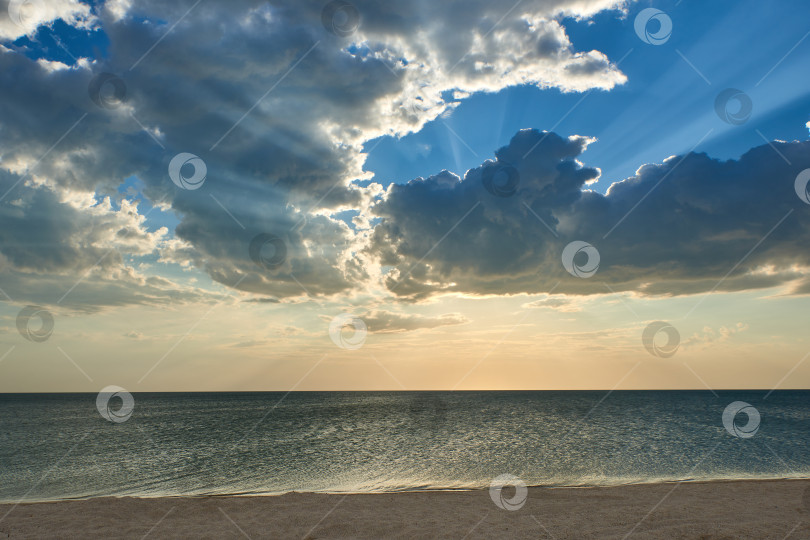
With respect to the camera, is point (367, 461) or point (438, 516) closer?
point (438, 516)

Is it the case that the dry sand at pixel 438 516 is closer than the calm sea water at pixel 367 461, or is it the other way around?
the dry sand at pixel 438 516

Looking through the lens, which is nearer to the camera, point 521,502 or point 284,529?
point 284,529

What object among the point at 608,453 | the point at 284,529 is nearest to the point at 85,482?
the point at 284,529

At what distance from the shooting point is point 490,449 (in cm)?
3347

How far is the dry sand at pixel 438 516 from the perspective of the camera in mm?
12688

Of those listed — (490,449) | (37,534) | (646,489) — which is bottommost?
(37,534)

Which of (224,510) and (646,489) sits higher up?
(646,489)

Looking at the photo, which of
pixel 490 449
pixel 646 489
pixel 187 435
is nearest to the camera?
pixel 646 489

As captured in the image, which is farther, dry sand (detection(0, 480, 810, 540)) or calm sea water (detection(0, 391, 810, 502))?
calm sea water (detection(0, 391, 810, 502))

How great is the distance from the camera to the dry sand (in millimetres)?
12688

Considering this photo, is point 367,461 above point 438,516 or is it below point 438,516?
above

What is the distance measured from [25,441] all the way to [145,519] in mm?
41337

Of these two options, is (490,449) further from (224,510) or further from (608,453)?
(224,510)

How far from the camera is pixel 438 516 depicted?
14.6 m
